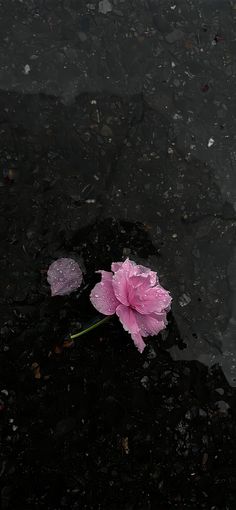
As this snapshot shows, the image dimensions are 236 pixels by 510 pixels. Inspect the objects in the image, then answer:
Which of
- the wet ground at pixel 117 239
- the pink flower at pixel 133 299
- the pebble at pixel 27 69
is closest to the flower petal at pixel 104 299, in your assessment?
the pink flower at pixel 133 299

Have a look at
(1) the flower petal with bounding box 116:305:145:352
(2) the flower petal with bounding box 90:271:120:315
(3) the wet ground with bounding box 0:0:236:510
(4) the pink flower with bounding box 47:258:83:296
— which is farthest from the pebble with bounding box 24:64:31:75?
(1) the flower petal with bounding box 116:305:145:352

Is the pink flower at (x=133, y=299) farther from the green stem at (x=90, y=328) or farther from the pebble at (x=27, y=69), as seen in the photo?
the pebble at (x=27, y=69)

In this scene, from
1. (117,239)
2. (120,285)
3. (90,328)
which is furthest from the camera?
(117,239)

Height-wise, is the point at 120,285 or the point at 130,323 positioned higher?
the point at 120,285

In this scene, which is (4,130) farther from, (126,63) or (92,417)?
(92,417)

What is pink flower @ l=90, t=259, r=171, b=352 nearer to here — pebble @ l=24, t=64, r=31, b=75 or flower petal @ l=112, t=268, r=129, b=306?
flower petal @ l=112, t=268, r=129, b=306

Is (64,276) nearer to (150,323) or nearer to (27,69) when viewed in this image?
(150,323)

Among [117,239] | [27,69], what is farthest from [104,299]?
[27,69]

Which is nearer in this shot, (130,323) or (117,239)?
(130,323)

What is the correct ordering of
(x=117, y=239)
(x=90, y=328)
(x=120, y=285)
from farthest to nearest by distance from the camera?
(x=117, y=239), (x=90, y=328), (x=120, y=285)
